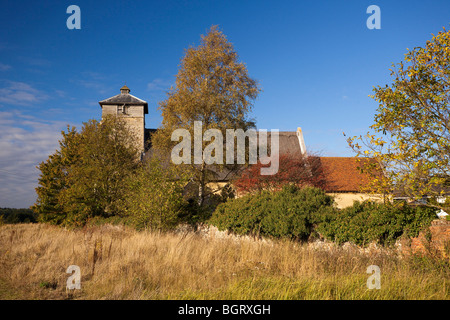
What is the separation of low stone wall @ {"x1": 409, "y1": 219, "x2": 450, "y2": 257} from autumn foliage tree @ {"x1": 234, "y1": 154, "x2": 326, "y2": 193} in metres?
11.9

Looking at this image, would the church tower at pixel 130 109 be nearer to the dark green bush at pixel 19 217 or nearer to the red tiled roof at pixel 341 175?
the dark green bush at pixel 19 217

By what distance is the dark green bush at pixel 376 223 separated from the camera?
9.41 meters

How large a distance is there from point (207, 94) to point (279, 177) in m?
7.48

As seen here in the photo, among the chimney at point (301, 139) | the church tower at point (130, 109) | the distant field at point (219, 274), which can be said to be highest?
the church tower at point (130, 109)

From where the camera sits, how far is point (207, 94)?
21.7 metres

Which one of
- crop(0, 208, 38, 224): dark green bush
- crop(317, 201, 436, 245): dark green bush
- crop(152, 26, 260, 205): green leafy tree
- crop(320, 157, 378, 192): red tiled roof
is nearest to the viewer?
crop(317, 201, 436, 245): dark green bush

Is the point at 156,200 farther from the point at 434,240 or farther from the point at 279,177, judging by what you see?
A: the point at 434,240

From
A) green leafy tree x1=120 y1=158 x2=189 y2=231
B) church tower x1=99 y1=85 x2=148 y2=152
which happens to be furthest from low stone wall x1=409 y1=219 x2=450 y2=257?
church tower x1=99 y1=85 x2=148 y2=152

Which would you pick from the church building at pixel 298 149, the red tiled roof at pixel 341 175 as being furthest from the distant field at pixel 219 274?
the red tiled roof at pixel 341 175

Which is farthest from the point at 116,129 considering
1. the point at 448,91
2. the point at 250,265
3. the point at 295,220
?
the point at 448,91

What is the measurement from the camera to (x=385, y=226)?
9.91 meters

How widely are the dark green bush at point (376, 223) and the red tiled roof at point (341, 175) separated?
15283 mm

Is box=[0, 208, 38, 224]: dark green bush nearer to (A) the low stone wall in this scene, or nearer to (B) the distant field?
(B) the distant field

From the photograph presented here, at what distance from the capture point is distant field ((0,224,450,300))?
614 centimetres
